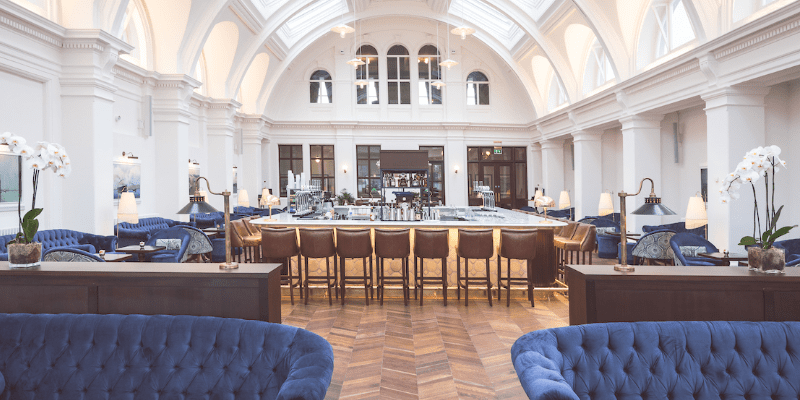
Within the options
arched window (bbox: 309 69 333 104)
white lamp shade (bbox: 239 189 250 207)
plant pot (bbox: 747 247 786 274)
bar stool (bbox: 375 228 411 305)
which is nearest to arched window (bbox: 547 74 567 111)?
arched window (bbox: 309 69 333 104)

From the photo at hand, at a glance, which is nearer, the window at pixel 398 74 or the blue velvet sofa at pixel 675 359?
the blue velvet sofa at pixel 675 359

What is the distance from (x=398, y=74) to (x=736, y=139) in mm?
11424

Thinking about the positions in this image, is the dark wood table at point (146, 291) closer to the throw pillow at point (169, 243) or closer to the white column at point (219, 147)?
the throw pillow at point (169, 243)

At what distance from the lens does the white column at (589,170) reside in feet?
38.7

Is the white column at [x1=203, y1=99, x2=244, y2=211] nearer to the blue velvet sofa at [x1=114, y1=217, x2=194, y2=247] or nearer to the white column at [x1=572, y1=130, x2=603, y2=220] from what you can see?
the blue velvet sofa at [x1=114, y1=217, x2=194, y2=247]

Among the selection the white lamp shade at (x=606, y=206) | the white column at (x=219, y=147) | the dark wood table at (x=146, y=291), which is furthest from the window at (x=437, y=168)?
the dark wood table at (x=146, y=291)

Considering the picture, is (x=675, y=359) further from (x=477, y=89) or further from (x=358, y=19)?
(x=477, y=89)

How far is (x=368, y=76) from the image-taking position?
1577 centimetres

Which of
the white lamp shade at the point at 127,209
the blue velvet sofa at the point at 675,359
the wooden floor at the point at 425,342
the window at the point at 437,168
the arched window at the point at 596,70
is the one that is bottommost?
the wooden floor at the point at 425,342

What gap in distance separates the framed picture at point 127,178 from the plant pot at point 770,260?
8.76 meters

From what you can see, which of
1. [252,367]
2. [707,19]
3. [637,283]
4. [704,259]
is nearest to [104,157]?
[252,367]

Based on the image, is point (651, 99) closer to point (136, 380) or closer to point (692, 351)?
point (692, 351)

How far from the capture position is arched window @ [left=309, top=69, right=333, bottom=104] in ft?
51.7

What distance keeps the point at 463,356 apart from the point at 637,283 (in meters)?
1.79
